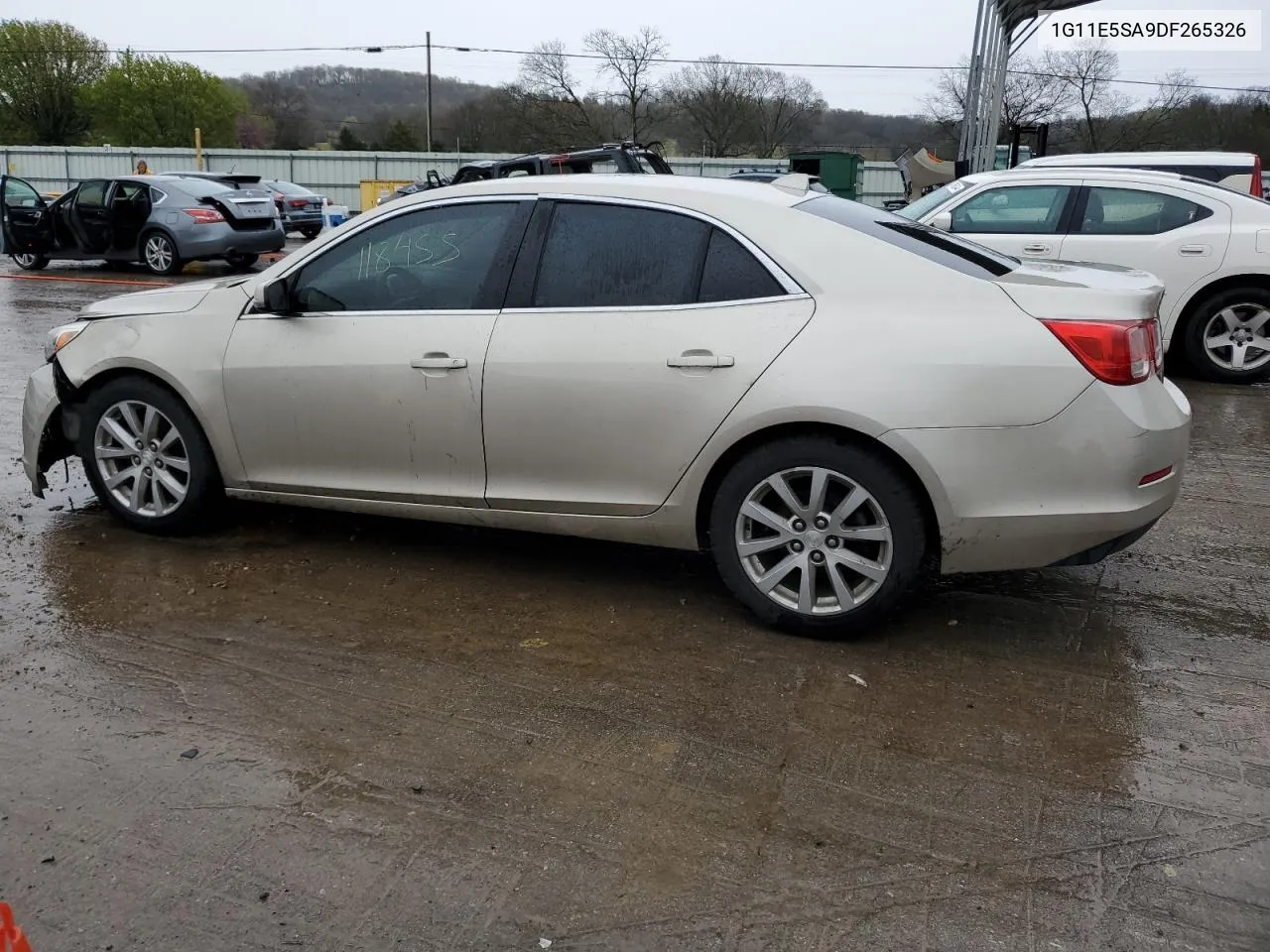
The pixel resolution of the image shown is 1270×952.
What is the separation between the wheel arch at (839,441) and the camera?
3.85 meters

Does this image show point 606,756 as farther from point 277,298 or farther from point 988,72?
point 988,72

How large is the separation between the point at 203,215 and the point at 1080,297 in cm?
1536

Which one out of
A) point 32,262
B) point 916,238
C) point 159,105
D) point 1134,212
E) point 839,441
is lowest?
point 839,441

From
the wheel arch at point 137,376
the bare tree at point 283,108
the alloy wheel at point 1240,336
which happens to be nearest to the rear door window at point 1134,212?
the alloy wheel at point 1240,336

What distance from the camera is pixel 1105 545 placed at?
382cm

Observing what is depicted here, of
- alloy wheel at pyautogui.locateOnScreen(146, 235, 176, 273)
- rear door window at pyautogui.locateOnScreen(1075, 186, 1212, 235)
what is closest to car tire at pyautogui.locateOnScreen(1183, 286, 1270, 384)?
rear door window at pyautogui.locateOnScreen(1075, 186, 1212, 235)

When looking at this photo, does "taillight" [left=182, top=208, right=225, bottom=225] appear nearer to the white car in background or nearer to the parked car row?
the parked car row

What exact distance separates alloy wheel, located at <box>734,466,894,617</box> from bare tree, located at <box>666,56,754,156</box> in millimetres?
57312

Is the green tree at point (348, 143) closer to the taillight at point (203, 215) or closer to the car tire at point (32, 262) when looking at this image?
the car tire at point (32, 262)

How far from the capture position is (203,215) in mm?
16625

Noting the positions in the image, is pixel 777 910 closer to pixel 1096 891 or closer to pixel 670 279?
pixel 1096 891

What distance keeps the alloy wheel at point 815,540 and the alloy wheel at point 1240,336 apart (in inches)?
253

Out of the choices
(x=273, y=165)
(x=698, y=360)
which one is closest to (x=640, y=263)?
(x=698, y=360)

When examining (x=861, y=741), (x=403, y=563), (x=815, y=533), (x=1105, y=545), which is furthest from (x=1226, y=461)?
(x=403, y=563)
